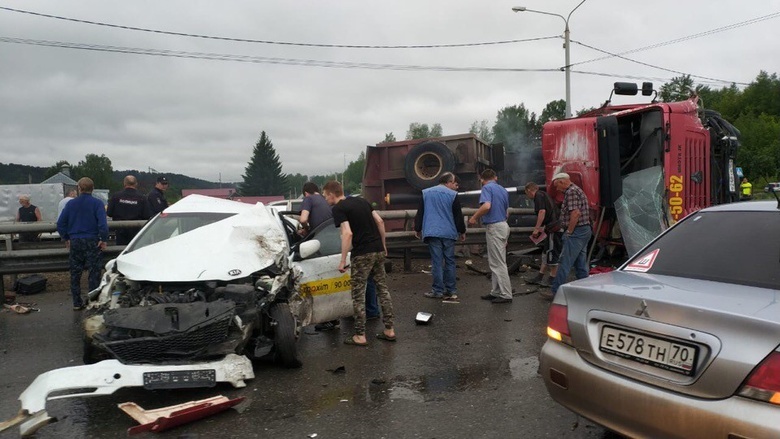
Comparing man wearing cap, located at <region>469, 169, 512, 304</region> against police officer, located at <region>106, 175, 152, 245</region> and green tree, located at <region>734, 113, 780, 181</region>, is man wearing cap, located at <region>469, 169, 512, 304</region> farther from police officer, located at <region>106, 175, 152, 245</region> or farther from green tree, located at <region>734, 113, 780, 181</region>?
green tree, located at <region>734, 113, 780, 181</region>

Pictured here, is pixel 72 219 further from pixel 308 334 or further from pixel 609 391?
pixel 609 391

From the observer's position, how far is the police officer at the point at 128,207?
8234 mm

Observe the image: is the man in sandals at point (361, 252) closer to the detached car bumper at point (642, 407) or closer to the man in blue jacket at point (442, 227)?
the man in blue jacket at point (442, 227)

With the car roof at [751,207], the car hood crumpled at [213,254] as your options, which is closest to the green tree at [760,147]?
the car roof at [751,207]

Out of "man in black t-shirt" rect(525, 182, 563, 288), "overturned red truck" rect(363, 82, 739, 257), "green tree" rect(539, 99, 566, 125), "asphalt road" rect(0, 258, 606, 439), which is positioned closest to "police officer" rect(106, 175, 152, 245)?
"asphalt road" rect(0, 258, 606, 439)

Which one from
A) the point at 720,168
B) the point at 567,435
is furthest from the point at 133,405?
the point at 720,168

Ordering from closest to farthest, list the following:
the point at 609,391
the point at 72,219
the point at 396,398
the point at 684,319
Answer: the point at 684,319, the point at 609,391, the point at 396,398, the point at 72,219

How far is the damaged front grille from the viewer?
3.65 meters

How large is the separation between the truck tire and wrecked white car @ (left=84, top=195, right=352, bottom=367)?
203 inches

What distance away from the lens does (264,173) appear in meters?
90.1

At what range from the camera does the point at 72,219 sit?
687 cm

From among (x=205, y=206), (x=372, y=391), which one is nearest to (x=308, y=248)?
(x=205, y=206)

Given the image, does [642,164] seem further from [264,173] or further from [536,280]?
[264,173]

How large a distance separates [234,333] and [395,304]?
11.2 ft
